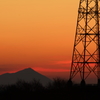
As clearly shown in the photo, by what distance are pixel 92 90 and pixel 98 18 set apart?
12338 mm

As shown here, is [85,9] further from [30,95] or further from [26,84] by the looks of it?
[26,84]

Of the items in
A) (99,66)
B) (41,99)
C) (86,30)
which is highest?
(86,30)

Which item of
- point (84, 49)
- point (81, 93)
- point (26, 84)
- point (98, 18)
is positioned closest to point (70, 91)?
point (81, 93)

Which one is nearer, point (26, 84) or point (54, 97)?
point (54, 97)

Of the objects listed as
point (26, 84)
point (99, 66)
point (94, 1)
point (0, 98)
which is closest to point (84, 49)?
point (99, 66)

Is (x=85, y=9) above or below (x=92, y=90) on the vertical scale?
above

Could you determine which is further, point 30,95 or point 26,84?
point 26,84

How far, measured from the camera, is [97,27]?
79500 millimetres

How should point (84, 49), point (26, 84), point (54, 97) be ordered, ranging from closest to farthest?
point (54, 97) → point (84, 49) → point (26, 84)

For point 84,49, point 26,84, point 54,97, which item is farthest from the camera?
point 26,84

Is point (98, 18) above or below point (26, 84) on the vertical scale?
above

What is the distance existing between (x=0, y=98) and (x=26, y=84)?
69.9 feet

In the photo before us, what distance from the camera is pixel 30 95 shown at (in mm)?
76938

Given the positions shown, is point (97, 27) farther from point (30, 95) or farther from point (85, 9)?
point (30, 95)
